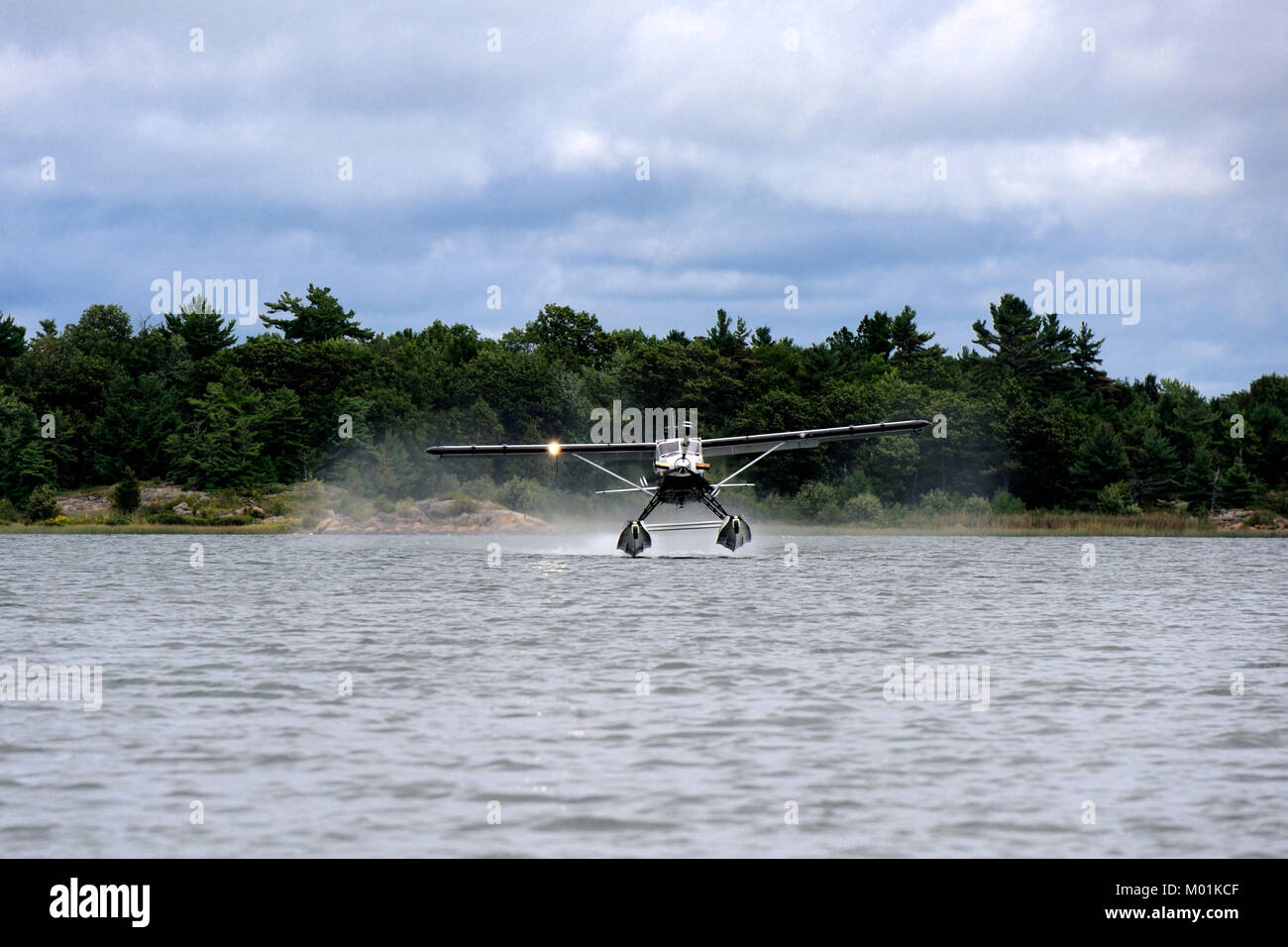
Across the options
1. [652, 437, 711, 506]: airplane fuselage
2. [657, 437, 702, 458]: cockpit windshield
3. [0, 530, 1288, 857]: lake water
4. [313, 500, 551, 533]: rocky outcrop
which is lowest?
[0, 530, 1288, 857]: lake water

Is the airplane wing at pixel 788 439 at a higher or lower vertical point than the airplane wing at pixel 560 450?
higher

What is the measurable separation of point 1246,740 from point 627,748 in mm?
4878

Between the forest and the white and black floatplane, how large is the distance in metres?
33.9

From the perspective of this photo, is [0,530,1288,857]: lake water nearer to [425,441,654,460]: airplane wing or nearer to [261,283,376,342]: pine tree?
[425,441,654,460]: airplane wing

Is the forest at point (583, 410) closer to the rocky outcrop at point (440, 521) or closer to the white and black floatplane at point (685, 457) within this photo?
the rocky outcrop at point (440, 521)

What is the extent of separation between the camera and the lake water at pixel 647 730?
6906 millimetres

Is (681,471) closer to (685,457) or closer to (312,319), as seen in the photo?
(685,457)

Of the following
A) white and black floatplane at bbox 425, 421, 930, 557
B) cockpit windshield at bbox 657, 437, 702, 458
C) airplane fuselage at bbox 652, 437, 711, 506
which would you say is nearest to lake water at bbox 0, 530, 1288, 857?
airplane fuselage at bbox 652, 437, 711, 506

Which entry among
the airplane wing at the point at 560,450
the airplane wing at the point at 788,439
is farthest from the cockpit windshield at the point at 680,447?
the airplane wing at the point at 560,450

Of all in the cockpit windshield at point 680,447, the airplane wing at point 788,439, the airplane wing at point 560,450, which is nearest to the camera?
the cockpit windshield at point 680,447

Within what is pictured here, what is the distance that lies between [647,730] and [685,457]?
2270 cm

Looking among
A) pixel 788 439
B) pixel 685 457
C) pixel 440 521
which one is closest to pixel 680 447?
pixel 685 457

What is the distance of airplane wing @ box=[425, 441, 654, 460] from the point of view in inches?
1437

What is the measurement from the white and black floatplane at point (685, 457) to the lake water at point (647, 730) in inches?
410
